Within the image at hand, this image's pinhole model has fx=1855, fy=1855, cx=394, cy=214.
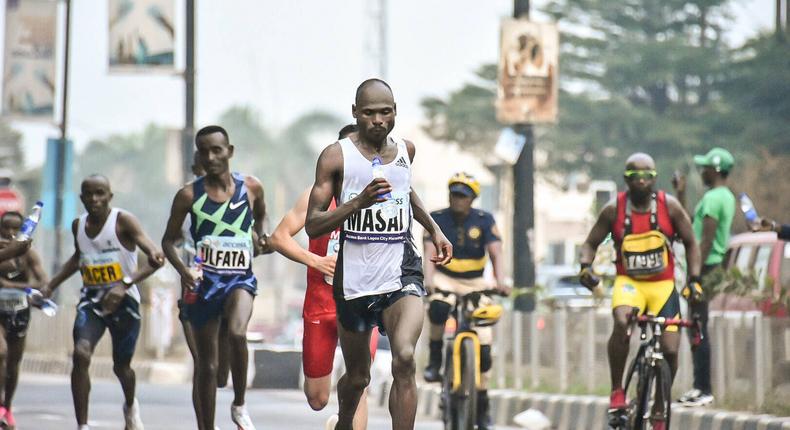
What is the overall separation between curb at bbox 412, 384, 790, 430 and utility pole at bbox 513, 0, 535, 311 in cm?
173

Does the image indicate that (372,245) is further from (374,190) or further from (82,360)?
(82,360)

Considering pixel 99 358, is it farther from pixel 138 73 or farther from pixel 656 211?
pixel 656 211

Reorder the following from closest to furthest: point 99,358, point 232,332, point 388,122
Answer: point 388,122
point 232,332
point 99,358

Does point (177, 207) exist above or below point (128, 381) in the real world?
above

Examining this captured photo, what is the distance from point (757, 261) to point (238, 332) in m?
9.37

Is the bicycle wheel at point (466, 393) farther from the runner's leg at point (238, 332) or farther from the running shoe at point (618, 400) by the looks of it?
the runner's leg at point (238, 332)

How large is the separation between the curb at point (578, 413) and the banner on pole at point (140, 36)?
7511 millimetres

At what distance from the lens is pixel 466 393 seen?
513 inches

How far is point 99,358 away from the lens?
33.0 m

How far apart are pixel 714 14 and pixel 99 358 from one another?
3465 centimetres

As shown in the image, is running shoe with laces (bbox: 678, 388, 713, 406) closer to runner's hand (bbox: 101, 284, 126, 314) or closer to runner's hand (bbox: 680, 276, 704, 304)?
runner's hand (bbox: 680, 276, 704, 304)

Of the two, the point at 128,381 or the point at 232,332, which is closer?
the point at 232,332

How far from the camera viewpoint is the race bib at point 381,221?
8.86 m

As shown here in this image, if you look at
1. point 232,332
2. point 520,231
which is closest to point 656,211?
point 232,332
